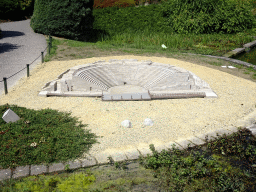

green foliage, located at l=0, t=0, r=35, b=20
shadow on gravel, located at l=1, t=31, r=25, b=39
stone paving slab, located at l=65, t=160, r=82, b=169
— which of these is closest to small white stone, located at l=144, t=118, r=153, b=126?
stone paving slab, located at l=65, t=160, r=82, b=169

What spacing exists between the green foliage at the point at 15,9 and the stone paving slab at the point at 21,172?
18118 millimetres

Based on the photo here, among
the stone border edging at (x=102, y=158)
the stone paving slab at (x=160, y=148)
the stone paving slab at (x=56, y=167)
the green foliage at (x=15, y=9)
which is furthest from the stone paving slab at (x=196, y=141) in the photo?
the green foliage at (x=15, y=9)

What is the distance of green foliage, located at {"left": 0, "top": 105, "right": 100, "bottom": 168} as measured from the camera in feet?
16.2

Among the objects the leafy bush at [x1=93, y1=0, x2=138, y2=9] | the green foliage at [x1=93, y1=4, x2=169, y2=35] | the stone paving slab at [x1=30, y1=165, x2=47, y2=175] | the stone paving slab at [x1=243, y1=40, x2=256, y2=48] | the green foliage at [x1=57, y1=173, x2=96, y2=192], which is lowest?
the green foliage at [x1=57, y1=173, x2=96, y2=192]

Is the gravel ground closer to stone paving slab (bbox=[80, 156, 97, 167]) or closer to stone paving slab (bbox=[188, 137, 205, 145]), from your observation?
stone paving slab (bbox=[188, 137, 205, 145])

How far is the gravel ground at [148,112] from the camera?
18.9 ft

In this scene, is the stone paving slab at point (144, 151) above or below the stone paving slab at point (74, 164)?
above

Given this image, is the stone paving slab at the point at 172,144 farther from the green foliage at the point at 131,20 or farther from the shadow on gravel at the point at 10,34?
the shadow on gravel at the point at 10,34

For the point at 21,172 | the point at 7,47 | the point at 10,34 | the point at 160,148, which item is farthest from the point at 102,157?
the point at 10,34

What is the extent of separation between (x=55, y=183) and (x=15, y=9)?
749 inches

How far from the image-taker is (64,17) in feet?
48.5

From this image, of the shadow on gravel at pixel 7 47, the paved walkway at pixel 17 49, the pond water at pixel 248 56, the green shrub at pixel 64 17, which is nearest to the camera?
the paved walkway at pixel 17 49

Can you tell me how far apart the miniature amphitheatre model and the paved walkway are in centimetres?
192

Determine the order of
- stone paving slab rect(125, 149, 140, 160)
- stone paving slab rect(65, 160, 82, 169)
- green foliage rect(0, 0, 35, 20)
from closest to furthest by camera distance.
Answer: stone paving slab rect(65, 160, 82, 169), stone paving slab rect(125, 149, 140, 160), green foliage rect(0, 0, 35, 20)
